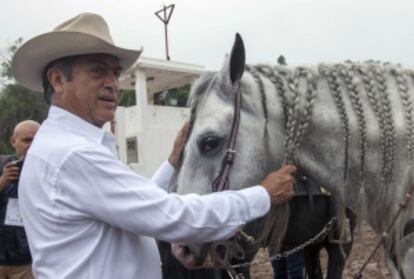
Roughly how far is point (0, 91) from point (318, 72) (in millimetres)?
28755

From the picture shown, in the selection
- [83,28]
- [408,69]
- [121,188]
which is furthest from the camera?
[408,69]

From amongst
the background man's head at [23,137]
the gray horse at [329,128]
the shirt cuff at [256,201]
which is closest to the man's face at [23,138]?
the background man's head at [23,137]

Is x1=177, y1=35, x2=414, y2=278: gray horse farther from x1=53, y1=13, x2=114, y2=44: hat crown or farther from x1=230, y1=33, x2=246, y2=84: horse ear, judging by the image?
x1=53, y1=13, x2=114, y2=44: hat crown

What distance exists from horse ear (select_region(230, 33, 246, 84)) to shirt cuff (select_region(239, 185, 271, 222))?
57 centimetres

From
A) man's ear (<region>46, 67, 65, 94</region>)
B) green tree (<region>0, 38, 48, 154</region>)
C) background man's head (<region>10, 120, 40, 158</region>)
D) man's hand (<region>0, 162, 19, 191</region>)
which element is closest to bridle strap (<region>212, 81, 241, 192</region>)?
man's ear (<region>46, 67, 65, 94</region>)

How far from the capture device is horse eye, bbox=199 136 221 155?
224cm

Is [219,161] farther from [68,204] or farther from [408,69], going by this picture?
[408,69]

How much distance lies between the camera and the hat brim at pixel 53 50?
1.99m

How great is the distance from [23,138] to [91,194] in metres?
3.17

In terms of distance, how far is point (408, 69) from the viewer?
102 inches

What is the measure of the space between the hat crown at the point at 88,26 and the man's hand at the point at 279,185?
2.92 feet

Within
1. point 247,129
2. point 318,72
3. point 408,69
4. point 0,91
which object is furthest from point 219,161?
point 0,91

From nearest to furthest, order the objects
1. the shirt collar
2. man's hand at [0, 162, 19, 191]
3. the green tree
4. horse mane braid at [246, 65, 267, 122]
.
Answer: the shirt collar, horse mane braid at [246, 65, 267, 122], man's hand at [0, 162, 19, 191], the green tree

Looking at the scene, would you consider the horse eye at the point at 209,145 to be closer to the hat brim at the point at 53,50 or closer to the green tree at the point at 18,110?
the hat brim at the point at 53,50
